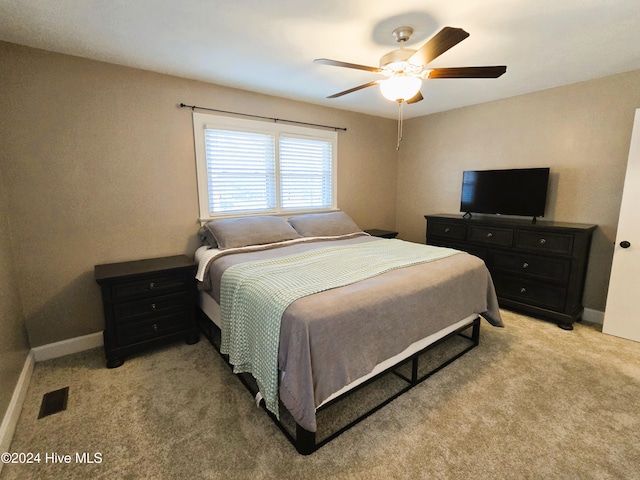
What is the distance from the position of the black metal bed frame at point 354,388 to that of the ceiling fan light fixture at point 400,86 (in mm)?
1764

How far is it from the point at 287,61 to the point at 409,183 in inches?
112

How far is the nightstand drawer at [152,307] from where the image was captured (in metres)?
2.32

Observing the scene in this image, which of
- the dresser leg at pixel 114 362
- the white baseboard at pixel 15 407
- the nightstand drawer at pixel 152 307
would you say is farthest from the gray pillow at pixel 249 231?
the white baseboard at pixel 15 407

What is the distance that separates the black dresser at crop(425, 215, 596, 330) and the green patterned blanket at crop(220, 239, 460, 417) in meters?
1.08

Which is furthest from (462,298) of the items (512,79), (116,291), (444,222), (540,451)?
(116,291)

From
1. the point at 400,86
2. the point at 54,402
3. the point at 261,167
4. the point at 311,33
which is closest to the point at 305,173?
the point at 261,167

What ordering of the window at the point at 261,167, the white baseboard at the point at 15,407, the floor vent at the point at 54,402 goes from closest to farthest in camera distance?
the white baseboard at the point at 15,407
the floor vent at the point at 54,402
the window at the point at 261,167

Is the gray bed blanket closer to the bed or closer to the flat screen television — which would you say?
the bed

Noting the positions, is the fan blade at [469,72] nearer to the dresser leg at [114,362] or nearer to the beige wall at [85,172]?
the beige wall at [85,172]

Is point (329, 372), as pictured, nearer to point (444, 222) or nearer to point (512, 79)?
point (444, 222)

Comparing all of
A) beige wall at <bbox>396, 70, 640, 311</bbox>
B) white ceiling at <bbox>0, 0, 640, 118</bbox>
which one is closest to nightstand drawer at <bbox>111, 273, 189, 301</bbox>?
white ceiling at <bbox>0, 0, 640, 118</bbox>

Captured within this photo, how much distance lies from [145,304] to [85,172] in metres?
1.20

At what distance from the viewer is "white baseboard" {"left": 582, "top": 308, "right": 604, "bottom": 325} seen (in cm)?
303

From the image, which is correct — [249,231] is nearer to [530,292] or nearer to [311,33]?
[311,33]
